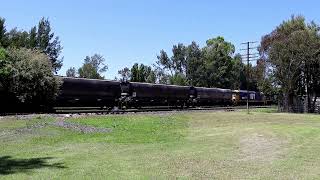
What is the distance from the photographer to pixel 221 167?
1171 centimetres

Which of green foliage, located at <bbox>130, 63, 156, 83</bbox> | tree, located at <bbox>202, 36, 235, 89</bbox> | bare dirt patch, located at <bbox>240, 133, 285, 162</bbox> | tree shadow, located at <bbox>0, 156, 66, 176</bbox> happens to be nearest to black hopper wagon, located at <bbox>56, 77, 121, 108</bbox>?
bare dirt patch, located at <bbox>240, 133, 285, 162</bbox>

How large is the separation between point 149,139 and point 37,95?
22.5 m

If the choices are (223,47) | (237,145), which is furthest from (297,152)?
(223,47)

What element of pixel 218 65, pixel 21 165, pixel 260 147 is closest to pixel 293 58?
pixel 260 147

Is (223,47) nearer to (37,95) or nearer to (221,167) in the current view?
(37,95)

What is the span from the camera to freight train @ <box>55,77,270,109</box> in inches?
1671

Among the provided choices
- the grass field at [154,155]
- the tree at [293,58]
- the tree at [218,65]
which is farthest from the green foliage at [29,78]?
the tree at [218,65]

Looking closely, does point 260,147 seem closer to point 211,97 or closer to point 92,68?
point 211,97

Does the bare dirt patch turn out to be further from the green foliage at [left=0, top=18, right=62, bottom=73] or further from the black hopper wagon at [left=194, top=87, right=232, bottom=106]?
the green foliage at [left=0, top=18, right=62, bottom=73]

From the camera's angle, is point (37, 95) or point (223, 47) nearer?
point (37, 95)

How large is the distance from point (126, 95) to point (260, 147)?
33.3m

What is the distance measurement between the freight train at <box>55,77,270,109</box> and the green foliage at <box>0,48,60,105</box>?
7.75ft

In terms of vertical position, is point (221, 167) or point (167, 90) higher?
point (167, 90)

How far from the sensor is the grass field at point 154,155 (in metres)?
10.9
